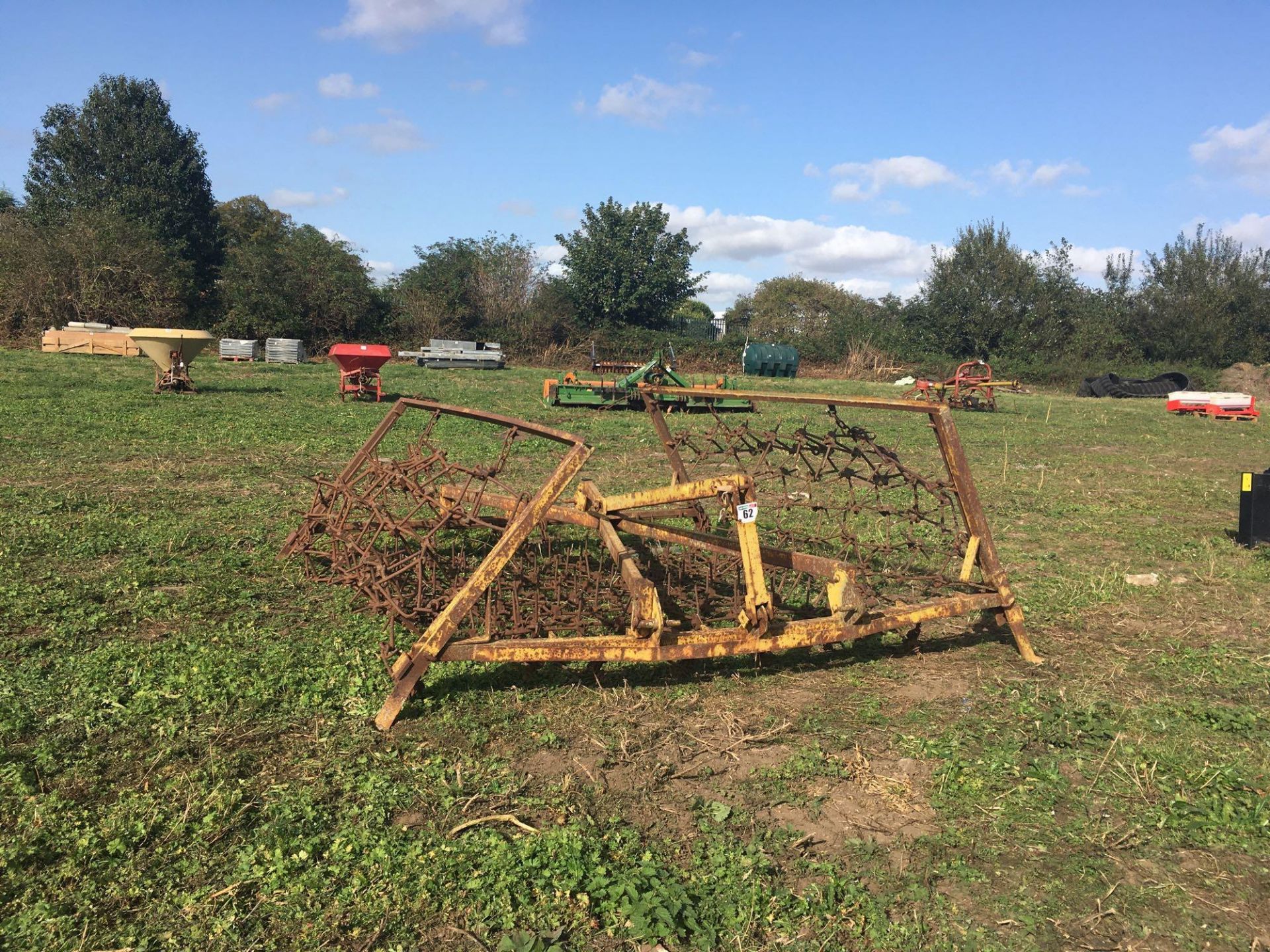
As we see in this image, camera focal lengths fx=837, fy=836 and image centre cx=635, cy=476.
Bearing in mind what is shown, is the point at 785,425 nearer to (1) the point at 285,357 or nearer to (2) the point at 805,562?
(2) the point at 805,562

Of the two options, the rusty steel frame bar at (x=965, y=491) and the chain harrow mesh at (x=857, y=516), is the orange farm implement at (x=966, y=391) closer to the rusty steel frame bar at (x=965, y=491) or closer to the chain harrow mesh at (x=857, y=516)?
the chain harrow mesh at (x=857, y=516)

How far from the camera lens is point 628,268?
34188 mm

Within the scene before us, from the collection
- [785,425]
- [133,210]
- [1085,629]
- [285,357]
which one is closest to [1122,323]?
[785,425]

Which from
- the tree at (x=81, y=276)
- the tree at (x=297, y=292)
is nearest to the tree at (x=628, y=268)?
the tree at (x=297, y=292)

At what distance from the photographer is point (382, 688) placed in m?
3.81

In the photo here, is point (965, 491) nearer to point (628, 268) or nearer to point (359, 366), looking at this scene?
point (359, 366)

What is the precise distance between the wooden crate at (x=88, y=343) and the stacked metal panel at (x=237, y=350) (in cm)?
190

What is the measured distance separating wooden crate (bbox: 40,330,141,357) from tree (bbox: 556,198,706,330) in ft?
57.6

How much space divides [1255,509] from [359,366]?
12683 mm

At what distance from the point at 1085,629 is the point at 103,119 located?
43.3m

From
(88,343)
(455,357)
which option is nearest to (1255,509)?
(455,357)

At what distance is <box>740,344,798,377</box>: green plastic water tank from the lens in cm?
3055

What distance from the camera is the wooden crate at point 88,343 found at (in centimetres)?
1983

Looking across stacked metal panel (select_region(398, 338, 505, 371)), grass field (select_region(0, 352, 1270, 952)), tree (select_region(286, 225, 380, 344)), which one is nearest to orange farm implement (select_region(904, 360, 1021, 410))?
stacked metal panel (select_region(398, 338, 505, 371))
